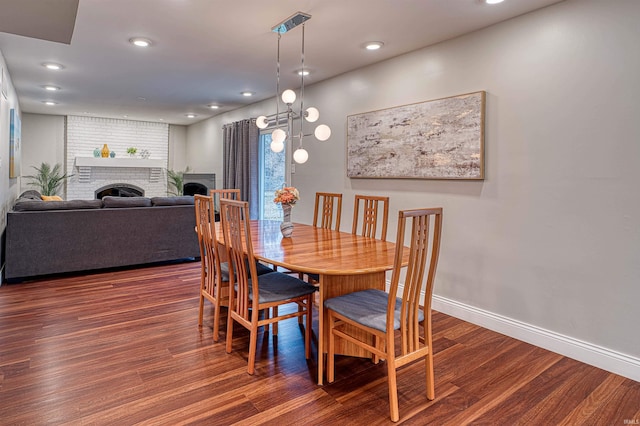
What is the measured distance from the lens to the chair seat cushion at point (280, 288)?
7.89 ft

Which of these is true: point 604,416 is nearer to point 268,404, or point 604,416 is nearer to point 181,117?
point 268,404

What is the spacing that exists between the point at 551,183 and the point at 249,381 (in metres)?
2.41

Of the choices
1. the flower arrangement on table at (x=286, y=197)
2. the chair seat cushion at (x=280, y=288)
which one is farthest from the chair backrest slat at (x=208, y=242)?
the flower arrangement on table at (x=286, y=197)

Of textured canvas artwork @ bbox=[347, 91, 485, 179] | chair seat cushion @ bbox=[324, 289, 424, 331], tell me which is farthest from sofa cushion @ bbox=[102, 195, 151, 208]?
chair seat cushion @ bbox=[324, 289, 424, 331]

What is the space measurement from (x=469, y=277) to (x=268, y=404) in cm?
204

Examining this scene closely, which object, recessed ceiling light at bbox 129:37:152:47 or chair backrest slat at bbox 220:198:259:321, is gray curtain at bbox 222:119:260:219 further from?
chair backrest slat at bbox 220:198:259:321

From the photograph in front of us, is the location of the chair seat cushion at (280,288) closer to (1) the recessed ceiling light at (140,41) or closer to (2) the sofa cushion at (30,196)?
(1) the recessed ceiling light at (140,41)

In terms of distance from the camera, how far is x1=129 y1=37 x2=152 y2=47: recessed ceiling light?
3395 millimetres

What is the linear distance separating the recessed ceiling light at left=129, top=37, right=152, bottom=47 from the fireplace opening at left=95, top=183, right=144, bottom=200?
592cm

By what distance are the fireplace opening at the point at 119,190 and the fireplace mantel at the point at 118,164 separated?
0.34m

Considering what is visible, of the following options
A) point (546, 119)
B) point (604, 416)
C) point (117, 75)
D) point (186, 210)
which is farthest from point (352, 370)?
point (117, 75)

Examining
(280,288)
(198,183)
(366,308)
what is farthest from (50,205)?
(198,183)

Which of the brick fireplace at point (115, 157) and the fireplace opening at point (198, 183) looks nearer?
the fireplace opening at point (198, 183)

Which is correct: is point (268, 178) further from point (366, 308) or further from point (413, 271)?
point (413, 271)
